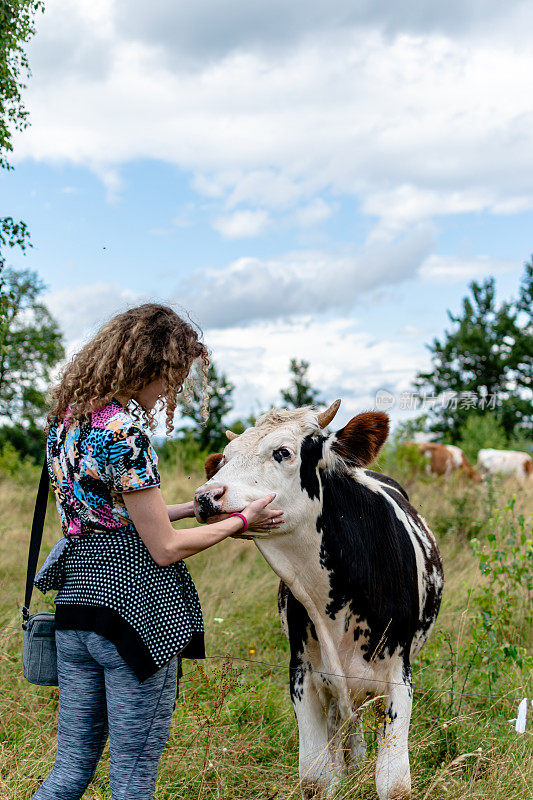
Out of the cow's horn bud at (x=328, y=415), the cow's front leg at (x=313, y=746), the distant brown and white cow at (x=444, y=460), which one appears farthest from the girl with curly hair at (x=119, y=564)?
the distant brown and white cow at (x=444, y=460)

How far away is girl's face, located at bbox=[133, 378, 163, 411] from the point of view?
2586 mm

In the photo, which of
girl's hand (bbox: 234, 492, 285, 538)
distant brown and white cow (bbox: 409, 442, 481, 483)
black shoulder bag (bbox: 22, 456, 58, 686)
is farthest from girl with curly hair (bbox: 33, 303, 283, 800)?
distant brown and white cow (bbox: 409, 442, 481, 483)

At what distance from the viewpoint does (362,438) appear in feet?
11.6

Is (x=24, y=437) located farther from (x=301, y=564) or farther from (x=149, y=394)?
(x=149, y=394)

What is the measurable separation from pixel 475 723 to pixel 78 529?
9.69 ft

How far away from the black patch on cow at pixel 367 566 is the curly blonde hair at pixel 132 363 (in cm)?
112

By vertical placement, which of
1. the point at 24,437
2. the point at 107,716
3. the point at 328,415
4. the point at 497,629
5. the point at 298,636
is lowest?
the point at 497,629

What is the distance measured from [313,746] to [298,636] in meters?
0.50

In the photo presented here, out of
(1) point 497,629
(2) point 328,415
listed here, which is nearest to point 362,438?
(2) point 328,415

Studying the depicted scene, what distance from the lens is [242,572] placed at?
7.36m

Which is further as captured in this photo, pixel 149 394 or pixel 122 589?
pixel 149 394

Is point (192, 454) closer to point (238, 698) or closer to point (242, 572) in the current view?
point (242, 572)

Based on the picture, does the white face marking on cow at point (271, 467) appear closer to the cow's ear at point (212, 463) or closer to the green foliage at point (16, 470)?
the cow's ear at point (212, 463)

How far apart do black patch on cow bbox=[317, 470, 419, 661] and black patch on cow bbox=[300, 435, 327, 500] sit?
88 millimetres
